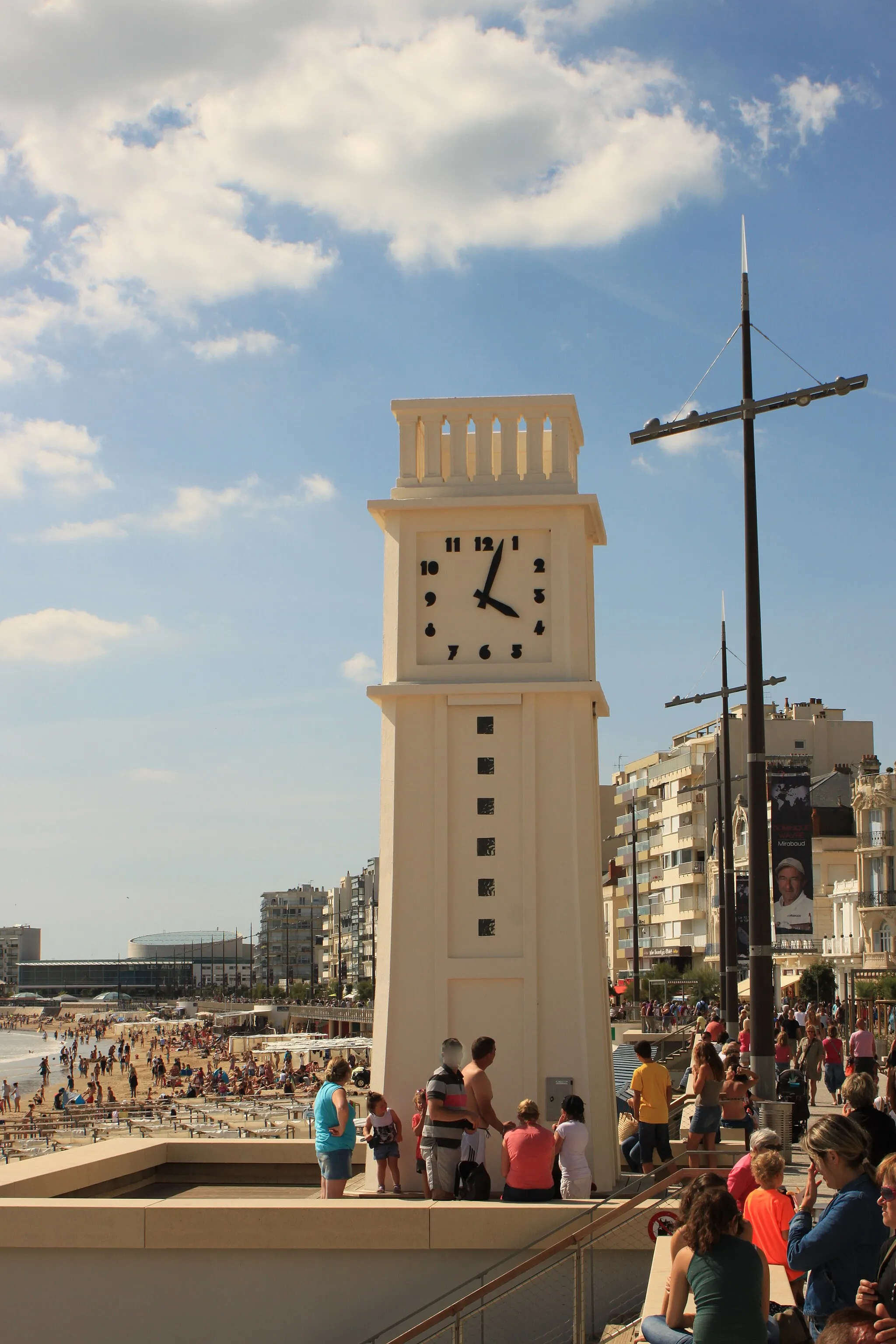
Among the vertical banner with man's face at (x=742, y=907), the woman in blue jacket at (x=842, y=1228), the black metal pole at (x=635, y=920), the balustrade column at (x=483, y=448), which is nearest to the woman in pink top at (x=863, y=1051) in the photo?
the vertical banner with man's face at (x=742, y=907)

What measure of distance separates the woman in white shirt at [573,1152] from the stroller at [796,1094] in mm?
5460

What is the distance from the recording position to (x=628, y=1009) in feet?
162

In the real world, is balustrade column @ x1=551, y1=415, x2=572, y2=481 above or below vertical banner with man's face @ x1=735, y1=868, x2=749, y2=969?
above

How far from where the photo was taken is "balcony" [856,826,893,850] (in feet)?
210

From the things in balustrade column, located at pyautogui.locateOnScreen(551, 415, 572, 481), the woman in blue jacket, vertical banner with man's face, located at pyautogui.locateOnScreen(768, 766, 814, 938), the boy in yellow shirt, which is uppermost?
balustrade column, located at pyautogui.locateOnScreen(551, 415, 572, 481)

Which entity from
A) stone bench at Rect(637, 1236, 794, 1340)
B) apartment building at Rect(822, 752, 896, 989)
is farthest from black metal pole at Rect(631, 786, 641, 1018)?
stone bench at Rect(637, 1236, 794, 1340)

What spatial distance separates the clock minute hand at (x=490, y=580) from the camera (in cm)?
1455

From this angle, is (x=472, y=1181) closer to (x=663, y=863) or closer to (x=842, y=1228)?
(x=842, y=1228)

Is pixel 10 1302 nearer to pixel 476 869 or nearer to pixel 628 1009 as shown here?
pixel 476 869

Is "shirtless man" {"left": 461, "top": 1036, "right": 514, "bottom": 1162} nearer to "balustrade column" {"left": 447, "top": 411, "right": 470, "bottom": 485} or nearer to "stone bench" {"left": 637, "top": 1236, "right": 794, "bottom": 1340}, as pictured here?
"stone bench" {"left": 637, "top": 1236, "right": 794, "bottom": 1340}

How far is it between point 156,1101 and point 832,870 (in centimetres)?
3922

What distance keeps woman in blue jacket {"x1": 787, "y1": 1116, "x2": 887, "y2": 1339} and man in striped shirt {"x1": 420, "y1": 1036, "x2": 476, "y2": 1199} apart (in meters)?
5.55

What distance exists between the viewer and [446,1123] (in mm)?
11570

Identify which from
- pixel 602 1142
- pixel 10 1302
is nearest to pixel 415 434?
pixel 602 1142
